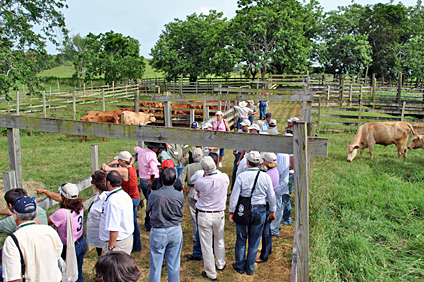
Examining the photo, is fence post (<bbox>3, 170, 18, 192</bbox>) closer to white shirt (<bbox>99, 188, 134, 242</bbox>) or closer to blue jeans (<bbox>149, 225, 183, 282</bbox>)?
white shirt (<bbox>99, 188, 134, 242</bbox>)

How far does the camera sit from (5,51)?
867 cm

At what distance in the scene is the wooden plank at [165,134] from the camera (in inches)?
137

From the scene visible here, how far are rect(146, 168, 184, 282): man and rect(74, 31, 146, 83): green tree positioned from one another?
1265 inches

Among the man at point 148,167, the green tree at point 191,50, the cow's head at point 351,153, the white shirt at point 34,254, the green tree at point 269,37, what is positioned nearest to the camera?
the white shirt at point 34,254

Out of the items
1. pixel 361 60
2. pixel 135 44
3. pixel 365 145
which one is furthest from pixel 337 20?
pixel 365 145

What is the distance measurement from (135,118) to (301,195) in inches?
430

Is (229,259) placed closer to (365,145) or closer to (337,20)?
(365,145)

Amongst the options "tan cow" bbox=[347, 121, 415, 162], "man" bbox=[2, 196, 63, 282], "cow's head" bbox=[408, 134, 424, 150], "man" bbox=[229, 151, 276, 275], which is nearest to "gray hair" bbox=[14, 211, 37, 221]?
"man" bbox=[2, 196, 63, 282]

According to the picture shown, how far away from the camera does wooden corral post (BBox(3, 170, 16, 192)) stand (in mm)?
4180

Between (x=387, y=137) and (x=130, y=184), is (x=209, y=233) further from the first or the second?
(x=387, y=137)

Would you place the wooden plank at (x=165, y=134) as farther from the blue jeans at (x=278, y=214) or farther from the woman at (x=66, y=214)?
the blue jeans at (x=278, y=214)

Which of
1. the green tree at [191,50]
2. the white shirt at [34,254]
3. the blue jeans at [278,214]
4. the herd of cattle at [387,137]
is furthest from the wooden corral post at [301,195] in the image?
the green tree at [191,50]

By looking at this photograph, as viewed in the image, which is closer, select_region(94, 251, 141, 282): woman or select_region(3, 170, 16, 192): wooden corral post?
select_region(94, 251, 141, 282): woman

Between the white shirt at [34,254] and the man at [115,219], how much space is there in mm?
683
